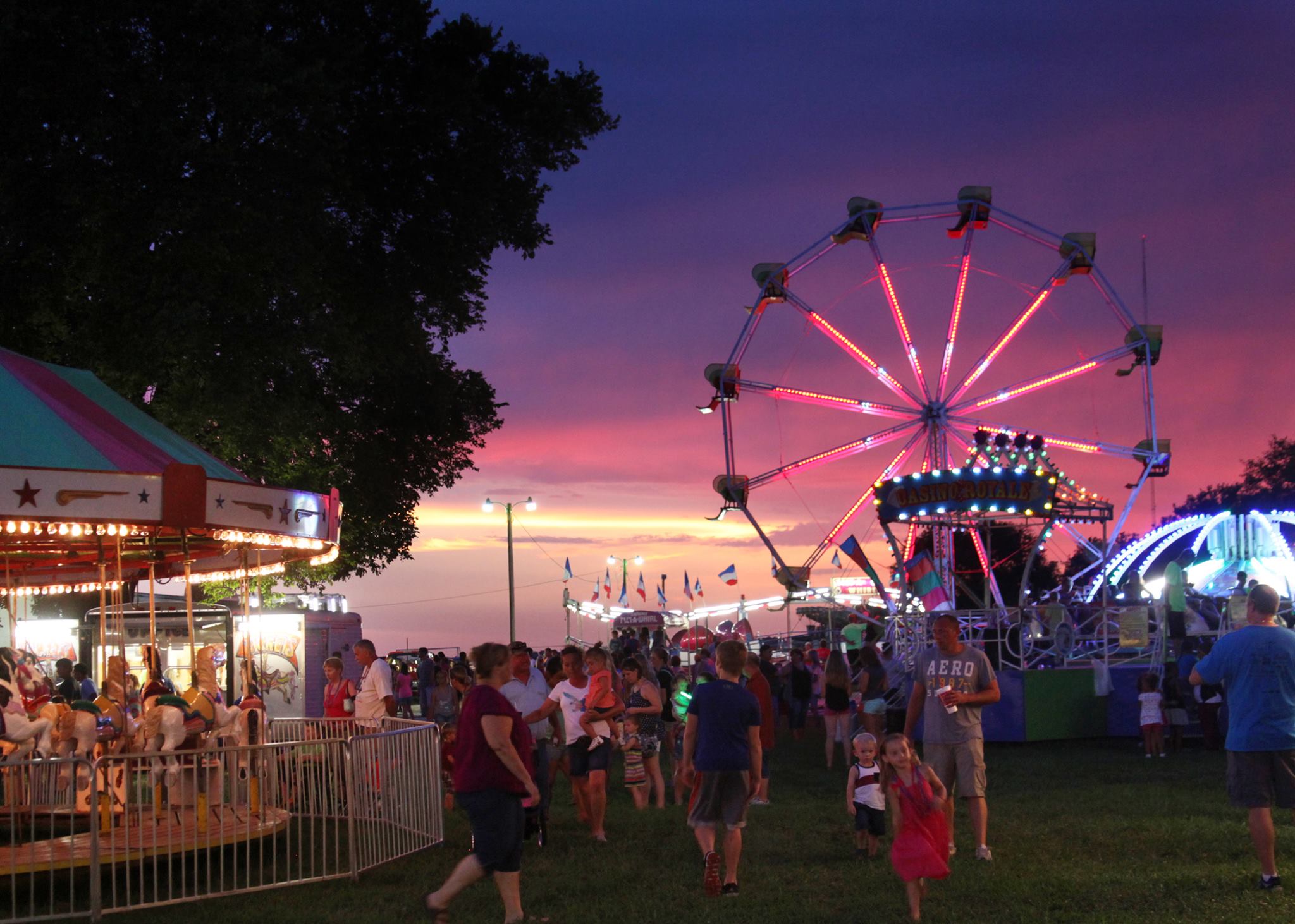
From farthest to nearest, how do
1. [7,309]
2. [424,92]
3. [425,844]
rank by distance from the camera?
[424,92] → [7,309] → [425,844]

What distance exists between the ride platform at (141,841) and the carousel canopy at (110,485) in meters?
2.08

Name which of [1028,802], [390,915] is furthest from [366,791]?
[1028,802]

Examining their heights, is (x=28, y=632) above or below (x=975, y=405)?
below

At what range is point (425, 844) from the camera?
A: 9742 mm

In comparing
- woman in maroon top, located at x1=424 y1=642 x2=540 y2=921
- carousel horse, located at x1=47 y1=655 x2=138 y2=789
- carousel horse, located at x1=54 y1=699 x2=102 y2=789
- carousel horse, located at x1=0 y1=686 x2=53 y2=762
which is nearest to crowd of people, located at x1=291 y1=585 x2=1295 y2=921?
woman in maroon top, located at x1=424 y1=642 x2=540 y2=921

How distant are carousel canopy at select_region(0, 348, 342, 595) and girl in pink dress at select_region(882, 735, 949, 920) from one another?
17.5 feet

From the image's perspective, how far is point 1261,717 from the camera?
7203 mm

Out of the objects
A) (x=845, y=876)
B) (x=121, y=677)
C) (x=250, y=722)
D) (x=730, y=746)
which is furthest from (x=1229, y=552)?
(x=121, y=677)

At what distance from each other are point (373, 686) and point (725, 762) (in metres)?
5.11

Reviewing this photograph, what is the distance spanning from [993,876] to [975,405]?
787 inches

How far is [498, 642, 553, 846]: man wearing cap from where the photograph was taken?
1017 centimetres

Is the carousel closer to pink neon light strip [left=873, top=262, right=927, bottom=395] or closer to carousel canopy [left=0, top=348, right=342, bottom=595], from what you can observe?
carousel canopy [left=0, top=348, right=342, bottom=595]

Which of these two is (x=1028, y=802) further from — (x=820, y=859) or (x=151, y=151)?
(x=151, y=151)

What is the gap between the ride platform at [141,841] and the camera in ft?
25.6
